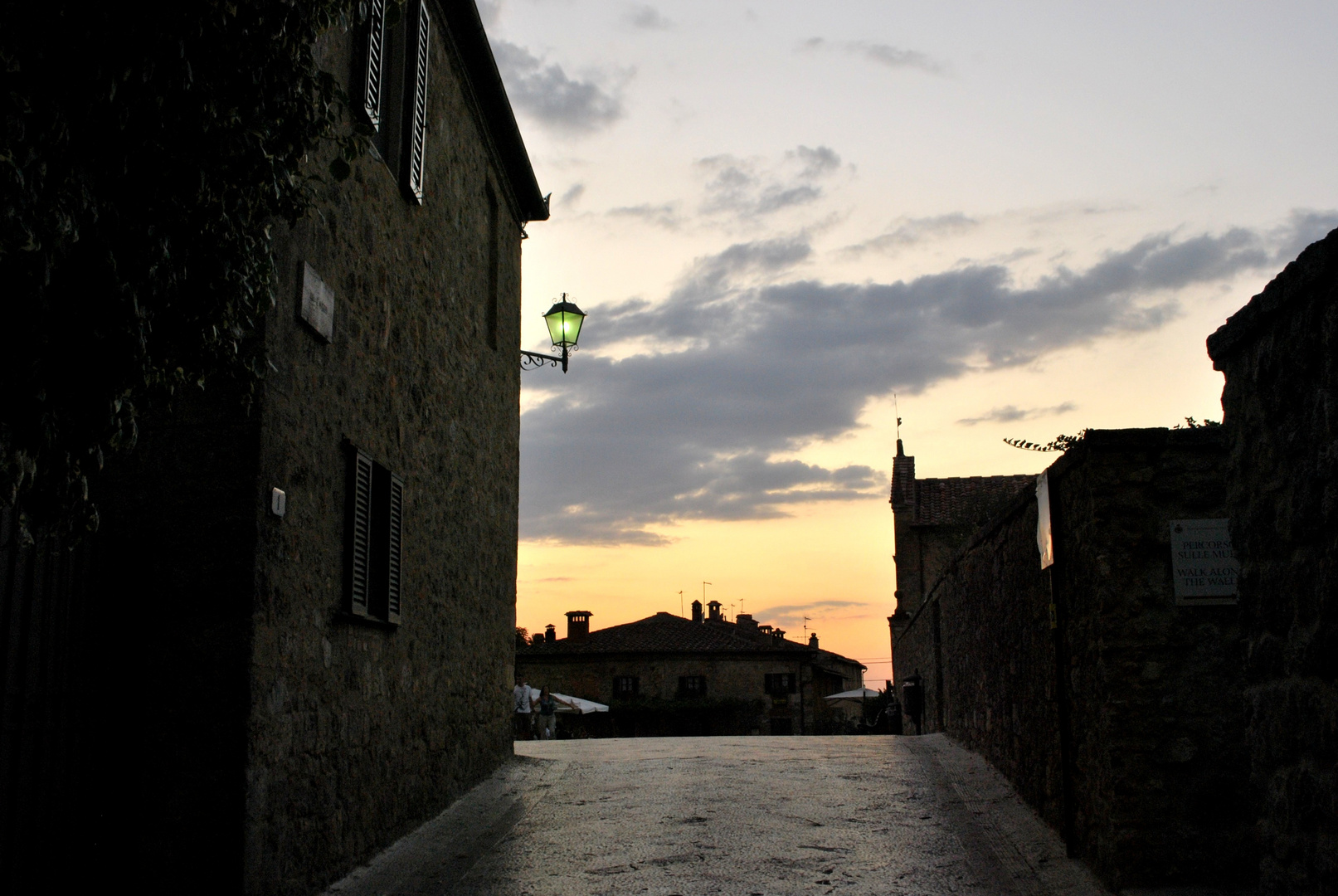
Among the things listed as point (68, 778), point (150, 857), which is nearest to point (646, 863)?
point (150, 857)

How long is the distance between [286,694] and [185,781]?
0.71 metres

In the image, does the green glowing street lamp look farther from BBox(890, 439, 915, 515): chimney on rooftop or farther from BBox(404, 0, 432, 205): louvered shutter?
BBox(890, 439, 915, 515): chimney on rooftop

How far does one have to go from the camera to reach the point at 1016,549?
8.30 metres

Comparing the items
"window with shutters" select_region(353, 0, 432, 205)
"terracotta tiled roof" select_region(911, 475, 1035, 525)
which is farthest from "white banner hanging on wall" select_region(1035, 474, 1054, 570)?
"terracotta tiled roof" select_region(911, 475, 1035, 525)

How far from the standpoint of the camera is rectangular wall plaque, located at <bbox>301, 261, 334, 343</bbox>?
21.3 ft

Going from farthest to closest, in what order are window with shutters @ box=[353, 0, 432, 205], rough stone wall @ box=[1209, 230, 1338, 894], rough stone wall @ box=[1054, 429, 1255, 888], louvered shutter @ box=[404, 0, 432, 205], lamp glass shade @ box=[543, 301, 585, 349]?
lamp glass shade @ box=[543, 301, 585, 349], louvered shutter @ box=[404, 0, 432, 205], window with shutters @ box=[353, 0, 432, 205], rough stone wall @ box=[1054, 429, 1255, 888], rough stone wall @ box=[1209, 230, 1338, 894]

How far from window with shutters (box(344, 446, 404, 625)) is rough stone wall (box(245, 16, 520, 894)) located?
0.09m

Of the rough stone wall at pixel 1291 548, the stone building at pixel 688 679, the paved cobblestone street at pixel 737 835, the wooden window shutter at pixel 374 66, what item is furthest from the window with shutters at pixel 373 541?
the stone building at pixel 688 679

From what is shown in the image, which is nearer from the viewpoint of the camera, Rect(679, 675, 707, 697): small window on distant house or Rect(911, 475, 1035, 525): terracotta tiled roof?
Rect(911, 475, 1035, 525): terracotta tiled roof

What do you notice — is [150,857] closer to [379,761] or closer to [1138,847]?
Result: [379,761]

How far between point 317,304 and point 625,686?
4574 centimetres

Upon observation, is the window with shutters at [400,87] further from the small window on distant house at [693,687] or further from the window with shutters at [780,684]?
the window with shutters at [780,684]

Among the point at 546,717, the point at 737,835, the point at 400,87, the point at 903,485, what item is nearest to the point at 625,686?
the point at 903,485

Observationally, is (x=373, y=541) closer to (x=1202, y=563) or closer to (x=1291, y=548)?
(x=1202, y=563)
